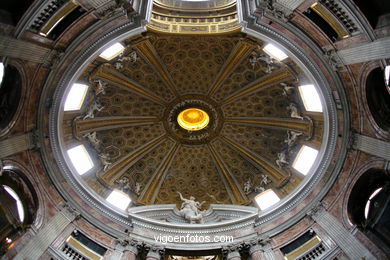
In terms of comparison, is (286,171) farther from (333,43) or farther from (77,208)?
(77,208)

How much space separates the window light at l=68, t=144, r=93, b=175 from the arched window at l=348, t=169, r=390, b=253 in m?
14.6

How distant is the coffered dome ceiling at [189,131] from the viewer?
68.2ft

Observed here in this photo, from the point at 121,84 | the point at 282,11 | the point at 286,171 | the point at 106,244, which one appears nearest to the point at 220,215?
the point at 286,171

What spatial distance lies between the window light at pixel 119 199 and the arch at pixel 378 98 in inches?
582

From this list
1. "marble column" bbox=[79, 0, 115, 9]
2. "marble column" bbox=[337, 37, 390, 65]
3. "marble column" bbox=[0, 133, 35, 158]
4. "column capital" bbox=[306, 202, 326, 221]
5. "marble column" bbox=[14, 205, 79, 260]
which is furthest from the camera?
"column capital" bbox=[306, 202, 326, 221]

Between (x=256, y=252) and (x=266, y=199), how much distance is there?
4.66 metres

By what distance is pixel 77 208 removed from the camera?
60.5 feet

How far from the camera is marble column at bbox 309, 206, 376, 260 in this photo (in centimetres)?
1467

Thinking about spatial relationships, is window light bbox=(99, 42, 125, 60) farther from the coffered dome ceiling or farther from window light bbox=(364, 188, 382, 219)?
window light bbox=(364, 188, 382, 219)

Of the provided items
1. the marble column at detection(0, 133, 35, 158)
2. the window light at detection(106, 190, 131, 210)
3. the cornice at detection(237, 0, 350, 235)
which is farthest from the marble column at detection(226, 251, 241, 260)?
the marble column at detection(0, 133, 35, 158)

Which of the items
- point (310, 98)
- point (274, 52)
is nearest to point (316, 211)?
point (310, 98)

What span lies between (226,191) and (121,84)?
402 inches

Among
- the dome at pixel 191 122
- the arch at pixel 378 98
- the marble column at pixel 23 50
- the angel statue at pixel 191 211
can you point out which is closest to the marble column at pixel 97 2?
the marble column at pixel 23 50

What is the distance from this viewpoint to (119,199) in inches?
859
